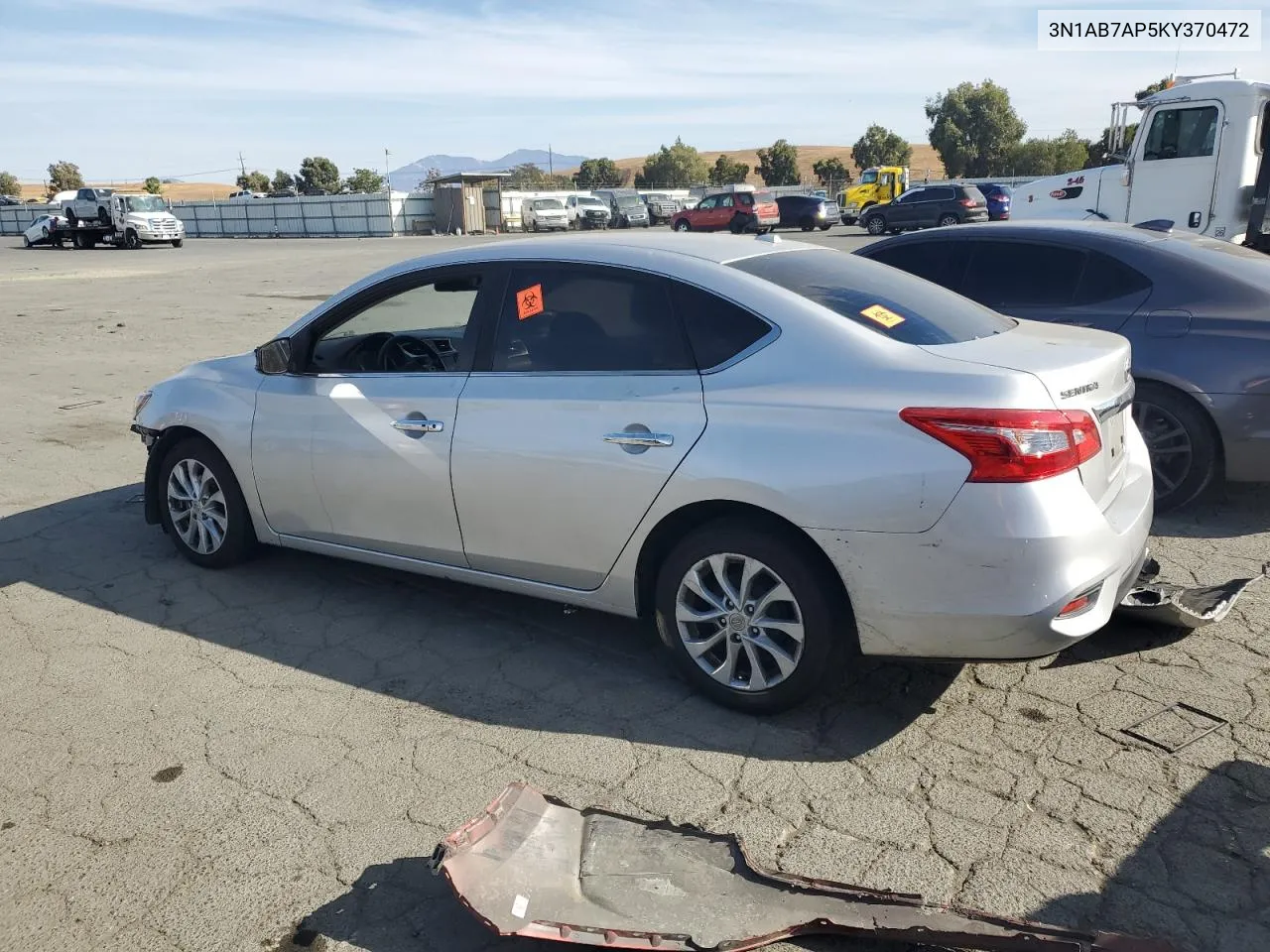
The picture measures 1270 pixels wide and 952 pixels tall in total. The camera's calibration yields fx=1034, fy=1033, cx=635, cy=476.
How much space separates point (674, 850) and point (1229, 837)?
1548 mm

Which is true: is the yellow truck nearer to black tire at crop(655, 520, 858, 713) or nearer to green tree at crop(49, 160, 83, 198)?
black tire at crop(655, 520, 858, 713)

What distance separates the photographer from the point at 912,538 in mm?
3160

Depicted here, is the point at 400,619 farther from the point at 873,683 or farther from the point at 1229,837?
the point at 1229,837

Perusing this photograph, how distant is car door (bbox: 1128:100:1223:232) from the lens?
12680mm

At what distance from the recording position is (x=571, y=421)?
3.79 meters

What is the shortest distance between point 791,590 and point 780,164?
9098 cm

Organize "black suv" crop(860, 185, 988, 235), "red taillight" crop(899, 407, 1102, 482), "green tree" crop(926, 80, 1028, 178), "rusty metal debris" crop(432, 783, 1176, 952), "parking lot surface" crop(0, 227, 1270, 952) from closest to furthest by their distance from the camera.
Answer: "rusty metal debris" crop(432, 783, 1176, 952) < "parking lot surface" crop(0, 227, 1270, 952) < "red taillight" crop(899, 407, 1102, 482) < "black suv" crop(860, 185, 988, 235) < "green tree" crop(926, 80, 1028, 178)

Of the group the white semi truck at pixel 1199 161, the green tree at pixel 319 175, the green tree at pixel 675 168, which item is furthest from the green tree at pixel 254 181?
the white semi truck at pixel 1199 161

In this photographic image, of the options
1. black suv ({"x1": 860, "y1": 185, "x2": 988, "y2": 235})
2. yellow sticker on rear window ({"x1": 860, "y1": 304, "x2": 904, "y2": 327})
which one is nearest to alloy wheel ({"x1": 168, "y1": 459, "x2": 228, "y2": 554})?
yellow sticker on rear window ({"x1": 860, "y1": 304, "x2": 904, "y2": 327})

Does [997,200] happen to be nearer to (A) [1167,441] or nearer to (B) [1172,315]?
(B) [1172,315]

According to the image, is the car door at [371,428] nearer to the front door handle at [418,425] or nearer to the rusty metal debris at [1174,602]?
the front door handle at [418,425]

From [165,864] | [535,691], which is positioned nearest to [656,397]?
[535,691]

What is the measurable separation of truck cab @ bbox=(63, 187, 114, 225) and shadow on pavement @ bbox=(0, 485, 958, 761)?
3841 cm

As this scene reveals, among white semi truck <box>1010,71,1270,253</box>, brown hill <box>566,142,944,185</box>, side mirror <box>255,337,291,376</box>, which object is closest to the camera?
side mirror <box>255,337,291,376</box>
